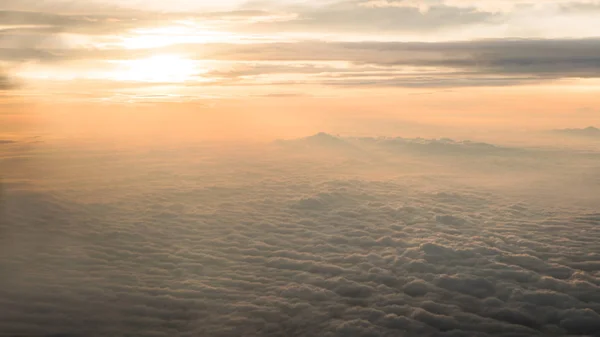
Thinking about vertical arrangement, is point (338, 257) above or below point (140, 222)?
below

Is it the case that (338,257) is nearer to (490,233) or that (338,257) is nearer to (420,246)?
(420,246)

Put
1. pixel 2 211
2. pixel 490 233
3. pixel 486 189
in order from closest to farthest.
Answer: pixel 490 233 < pixel 2 211 < pixel 486 189

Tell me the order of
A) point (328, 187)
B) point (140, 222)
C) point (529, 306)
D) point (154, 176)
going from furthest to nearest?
point (154, 176) < point (328, 187) < point (140, 222) < point (529, 306)

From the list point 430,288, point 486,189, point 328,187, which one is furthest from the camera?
point 486,189

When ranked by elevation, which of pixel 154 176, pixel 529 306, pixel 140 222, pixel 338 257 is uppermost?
pixel 154 176

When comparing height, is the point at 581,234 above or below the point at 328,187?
below

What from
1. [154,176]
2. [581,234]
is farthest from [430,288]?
[154,176]

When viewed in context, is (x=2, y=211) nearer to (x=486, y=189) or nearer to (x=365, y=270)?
(x=365, y=270)

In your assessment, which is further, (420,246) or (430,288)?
(420,246)

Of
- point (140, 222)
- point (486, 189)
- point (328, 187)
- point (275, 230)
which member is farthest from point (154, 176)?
point (486, 189)
